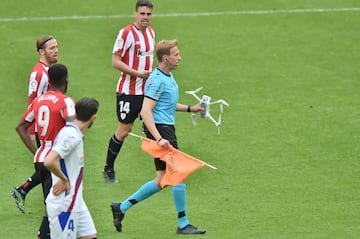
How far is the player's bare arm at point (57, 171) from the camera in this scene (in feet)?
29.8

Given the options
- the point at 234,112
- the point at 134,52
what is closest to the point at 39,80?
the point at 134,52

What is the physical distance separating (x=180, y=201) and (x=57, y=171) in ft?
8.54

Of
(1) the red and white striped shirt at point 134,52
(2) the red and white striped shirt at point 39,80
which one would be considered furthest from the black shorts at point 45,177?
(1) the red and white striped shirt at point 134,52

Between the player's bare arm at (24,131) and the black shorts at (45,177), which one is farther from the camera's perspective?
the player's bare arm at (24,131)

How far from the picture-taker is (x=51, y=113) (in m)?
9.96

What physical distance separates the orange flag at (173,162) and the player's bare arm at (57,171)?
6.45 feet

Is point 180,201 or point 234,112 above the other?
point 234,112

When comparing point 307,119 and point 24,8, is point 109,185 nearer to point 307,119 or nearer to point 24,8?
point 307,119

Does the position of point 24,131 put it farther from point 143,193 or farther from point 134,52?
point 134,52

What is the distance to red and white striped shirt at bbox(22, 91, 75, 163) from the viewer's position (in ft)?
32.3

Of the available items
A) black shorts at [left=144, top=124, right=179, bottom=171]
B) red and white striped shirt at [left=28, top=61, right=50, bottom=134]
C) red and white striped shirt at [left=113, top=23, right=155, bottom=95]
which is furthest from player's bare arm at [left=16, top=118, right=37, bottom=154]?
red and white striped shirt at [left=113, top=23, right=155, bottom=95]

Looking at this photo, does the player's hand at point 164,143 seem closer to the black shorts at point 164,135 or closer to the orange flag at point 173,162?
the orange flag at point 173,162

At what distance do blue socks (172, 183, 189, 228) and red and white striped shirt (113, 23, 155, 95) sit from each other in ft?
9.02

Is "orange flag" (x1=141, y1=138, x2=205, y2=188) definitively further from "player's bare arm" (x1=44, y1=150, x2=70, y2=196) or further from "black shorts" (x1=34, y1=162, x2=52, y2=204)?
"player's bare arm" (x1=44, y1=150, x2=70, y2=196)
